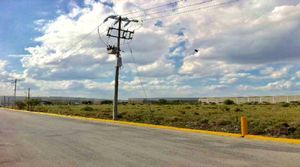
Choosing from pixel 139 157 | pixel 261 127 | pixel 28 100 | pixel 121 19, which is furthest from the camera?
pixel 28 100

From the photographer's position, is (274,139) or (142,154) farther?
(274,139)

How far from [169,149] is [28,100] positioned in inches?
2643

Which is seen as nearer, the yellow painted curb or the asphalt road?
the asphalt road

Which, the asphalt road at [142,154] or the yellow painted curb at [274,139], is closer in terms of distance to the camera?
the asphalt road at [142,154]

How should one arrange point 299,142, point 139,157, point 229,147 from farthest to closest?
point 299,142 < point 229,147 < point 139,157

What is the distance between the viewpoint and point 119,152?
1120 centimetres

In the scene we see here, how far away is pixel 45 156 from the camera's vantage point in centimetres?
1067

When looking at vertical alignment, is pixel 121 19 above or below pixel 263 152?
above

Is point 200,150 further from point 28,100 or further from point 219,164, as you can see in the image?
point 28,100

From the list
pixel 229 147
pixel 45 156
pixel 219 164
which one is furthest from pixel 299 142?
pixel 45 156

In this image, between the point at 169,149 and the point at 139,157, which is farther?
the point at 169,149

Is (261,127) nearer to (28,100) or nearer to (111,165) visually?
(111,165)

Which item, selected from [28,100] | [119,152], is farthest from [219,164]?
[28,100]

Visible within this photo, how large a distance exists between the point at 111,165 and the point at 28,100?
6913 cm
